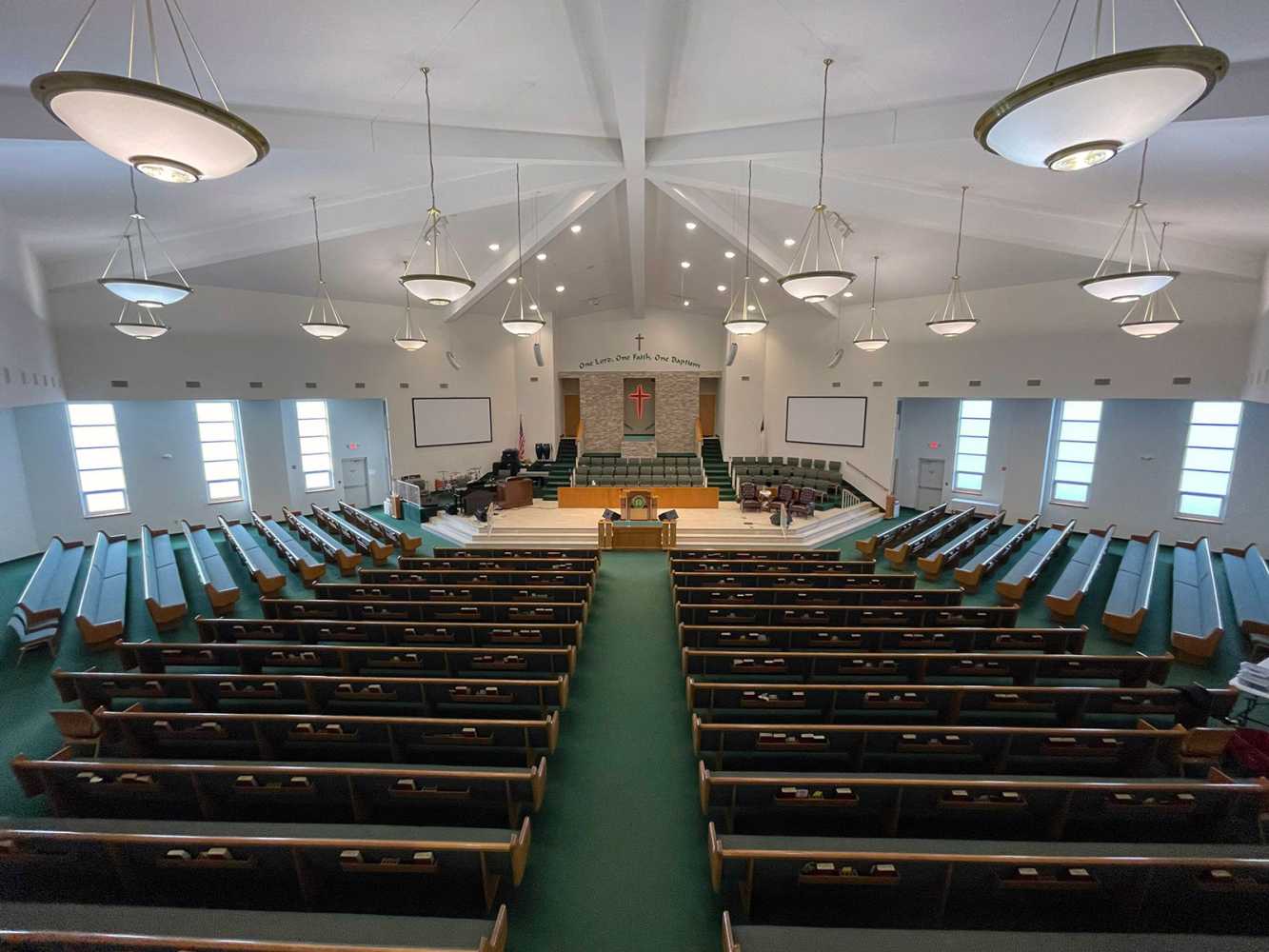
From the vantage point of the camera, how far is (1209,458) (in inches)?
399

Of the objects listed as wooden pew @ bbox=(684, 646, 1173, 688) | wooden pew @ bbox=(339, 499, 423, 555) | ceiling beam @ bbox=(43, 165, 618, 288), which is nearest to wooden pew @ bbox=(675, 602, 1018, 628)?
wooden pew @ bbox=(684, 646, 1173, 688)

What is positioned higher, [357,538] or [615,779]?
[357,538]

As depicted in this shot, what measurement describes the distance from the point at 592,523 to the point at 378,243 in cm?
670

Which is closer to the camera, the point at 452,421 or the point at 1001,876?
the point at 1001,876

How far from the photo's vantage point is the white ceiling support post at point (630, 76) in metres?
4.27

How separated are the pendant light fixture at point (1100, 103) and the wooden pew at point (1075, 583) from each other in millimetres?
6634

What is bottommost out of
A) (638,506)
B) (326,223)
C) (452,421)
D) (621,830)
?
(621,830)

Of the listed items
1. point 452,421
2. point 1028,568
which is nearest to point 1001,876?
point 1028,568

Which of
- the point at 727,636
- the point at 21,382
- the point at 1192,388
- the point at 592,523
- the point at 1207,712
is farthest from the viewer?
the point at 592,523

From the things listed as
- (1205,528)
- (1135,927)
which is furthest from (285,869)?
(1205,528)

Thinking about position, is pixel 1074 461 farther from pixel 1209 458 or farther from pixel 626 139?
pixel 626 139

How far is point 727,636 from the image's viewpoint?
5160 millimetres

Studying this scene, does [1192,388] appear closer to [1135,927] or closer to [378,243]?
→ [1135,927]

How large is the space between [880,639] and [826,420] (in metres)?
10.1
